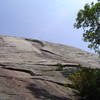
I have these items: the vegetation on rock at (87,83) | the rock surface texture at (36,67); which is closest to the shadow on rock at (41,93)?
the rock surface texture at (36,67)

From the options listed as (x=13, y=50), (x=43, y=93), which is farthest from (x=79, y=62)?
(x=43, y=93)

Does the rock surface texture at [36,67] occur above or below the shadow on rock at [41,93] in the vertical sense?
above

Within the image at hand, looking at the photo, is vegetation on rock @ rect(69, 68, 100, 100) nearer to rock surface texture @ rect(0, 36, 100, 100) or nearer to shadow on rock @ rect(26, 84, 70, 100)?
rock surface texture @ rect(0, 36, 100, 100)

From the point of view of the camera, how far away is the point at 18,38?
84.8 ft

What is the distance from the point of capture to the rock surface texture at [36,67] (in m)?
14.4

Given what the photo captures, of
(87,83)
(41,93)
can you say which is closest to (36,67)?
(87,83)

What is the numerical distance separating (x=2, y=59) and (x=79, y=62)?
491cm

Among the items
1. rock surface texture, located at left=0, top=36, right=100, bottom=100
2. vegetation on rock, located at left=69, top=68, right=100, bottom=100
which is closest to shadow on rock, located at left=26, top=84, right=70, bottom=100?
rock surface texture, located at left=0, top=36, right=100, bottom=100

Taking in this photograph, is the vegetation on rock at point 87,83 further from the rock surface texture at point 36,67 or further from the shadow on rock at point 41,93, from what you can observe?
the shadow on rock at point 41,93

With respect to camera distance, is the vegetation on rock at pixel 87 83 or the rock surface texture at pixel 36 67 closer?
the rock surface texture at pixel 36 67

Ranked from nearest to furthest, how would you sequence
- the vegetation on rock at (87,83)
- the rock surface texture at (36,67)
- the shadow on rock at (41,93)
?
the shadow on rock at (41,93) < the rock surface texture at (36,67) < the vegetation on rock at (87,83)

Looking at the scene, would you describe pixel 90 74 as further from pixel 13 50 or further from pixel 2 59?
pixel 13 50

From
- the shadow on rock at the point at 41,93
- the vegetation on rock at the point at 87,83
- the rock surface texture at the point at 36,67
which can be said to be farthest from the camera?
the vegetation on rock at the point at 87,83

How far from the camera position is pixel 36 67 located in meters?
18.8
